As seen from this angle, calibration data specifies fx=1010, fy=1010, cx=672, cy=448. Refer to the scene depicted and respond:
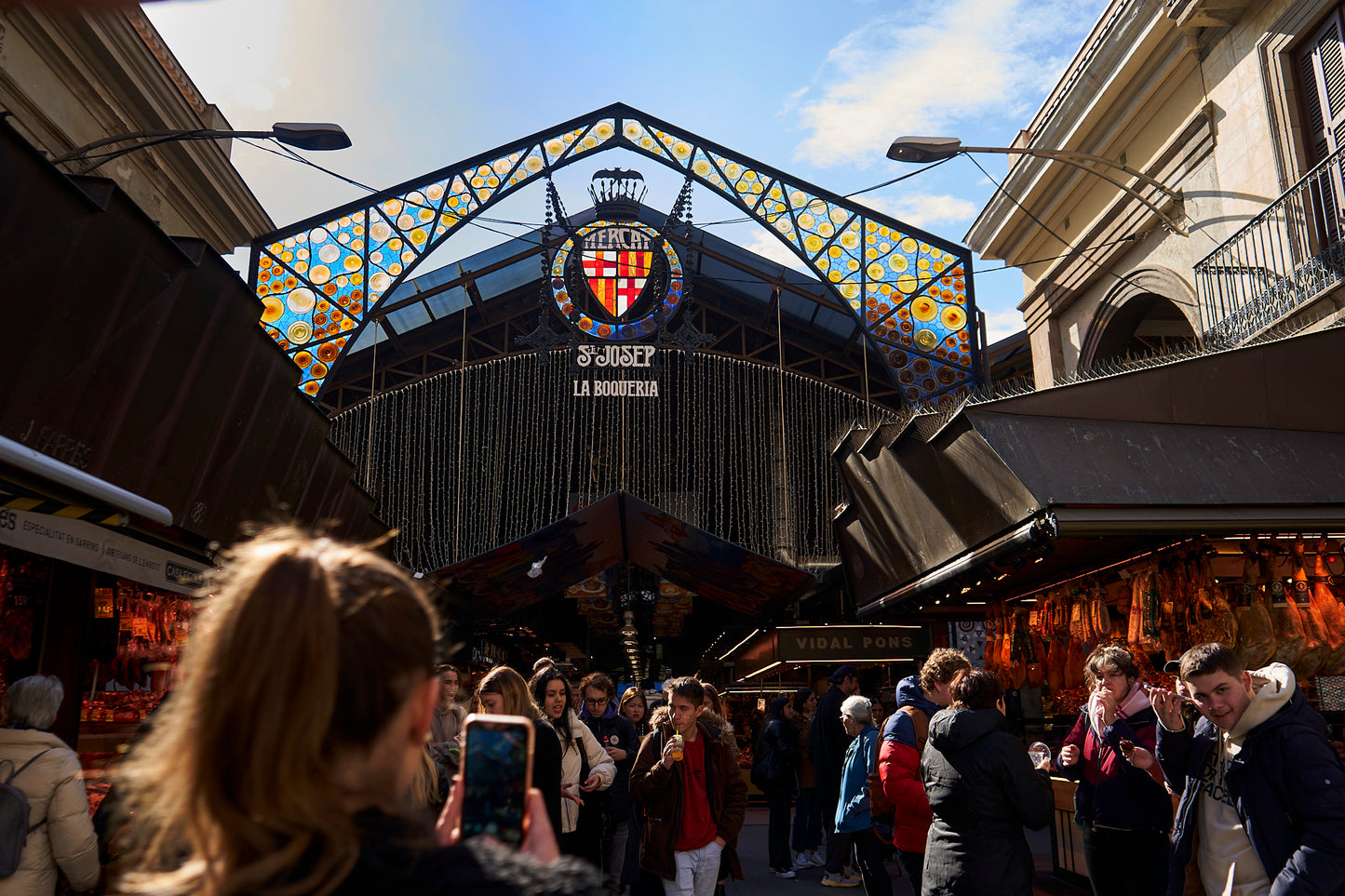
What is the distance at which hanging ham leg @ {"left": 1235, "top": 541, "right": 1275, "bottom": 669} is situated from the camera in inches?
253

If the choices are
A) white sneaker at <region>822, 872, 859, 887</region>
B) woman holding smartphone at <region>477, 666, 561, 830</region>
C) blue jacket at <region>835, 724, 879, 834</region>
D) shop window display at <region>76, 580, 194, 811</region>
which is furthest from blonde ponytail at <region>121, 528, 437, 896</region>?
white sneaker at <region>822, 872, 859, 887</region>

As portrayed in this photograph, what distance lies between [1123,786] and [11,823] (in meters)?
5.06

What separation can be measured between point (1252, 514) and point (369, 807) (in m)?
6.25

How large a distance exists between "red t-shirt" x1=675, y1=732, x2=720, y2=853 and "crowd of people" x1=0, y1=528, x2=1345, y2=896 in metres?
0.01

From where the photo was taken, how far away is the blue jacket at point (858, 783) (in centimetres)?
712

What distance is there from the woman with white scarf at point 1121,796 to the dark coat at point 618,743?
310 centimetres

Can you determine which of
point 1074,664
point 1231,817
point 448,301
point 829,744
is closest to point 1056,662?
point 1074,664

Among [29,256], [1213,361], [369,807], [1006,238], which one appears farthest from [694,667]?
[369,807]

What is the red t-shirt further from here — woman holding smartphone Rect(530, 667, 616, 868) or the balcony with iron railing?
the balcony with iron railing

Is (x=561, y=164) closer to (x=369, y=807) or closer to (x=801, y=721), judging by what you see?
(x=801, y=721)

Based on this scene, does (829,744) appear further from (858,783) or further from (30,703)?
(30,703)

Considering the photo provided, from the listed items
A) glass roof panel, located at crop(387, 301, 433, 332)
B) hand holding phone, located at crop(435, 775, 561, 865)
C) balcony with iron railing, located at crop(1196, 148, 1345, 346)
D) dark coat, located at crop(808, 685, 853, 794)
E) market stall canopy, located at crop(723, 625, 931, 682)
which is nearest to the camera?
hand holding phone, located at crop(435, 775, 561, 865)

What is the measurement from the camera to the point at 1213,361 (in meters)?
7.25

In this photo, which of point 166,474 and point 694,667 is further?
point 694,667
